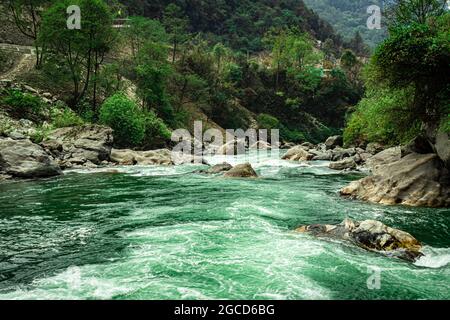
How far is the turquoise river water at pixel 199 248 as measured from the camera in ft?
27.0

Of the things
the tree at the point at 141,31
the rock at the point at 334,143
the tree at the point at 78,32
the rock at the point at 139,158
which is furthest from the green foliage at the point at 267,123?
the rock at the point at 139,158

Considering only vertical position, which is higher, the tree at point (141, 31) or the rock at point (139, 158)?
the tree at point (141, 31)

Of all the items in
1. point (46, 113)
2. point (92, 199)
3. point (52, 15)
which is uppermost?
point (52, 15)

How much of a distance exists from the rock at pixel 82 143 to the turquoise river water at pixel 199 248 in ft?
36.1

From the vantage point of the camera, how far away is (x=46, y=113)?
39.2m

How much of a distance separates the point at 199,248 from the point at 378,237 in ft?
14.8

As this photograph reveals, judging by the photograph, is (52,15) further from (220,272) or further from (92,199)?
(220,272)

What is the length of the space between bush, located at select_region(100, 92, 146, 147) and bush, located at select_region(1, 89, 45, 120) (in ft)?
18.2

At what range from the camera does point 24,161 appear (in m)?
24.9

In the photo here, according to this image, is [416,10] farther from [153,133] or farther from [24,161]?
[24,161]

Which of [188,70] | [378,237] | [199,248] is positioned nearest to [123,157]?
[199,248]

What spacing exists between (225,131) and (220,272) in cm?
6302

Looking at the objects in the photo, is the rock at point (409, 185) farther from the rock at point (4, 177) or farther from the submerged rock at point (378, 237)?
the rock at point (4, 177)

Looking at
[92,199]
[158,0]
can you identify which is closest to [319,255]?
[92,199]
